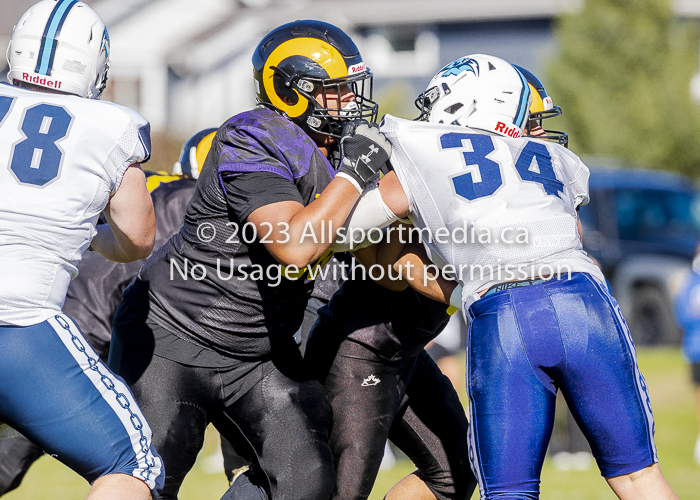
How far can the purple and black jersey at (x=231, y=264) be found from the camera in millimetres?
3098

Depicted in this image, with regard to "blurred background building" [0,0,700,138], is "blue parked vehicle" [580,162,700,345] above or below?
below

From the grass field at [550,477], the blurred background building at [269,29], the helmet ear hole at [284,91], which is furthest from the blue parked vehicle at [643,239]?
the helmet ear hole at [284,91]

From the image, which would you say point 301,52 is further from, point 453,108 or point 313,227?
point 313,227

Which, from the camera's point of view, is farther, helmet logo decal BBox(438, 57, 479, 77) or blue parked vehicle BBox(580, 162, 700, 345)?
blue parked vehicle BBox(580, 162, 700, 345)

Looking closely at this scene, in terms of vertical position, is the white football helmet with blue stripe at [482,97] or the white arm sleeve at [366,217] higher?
the white football helmet with blue stripe at [482,97]

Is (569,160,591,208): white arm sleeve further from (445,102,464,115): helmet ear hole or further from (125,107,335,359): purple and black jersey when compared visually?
(125,107,335,359): purple and black jersey

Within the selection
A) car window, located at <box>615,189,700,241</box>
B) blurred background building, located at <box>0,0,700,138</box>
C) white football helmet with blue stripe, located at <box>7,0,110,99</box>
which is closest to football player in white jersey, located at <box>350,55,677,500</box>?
white football helmet with blue stripe, located at <box>7,0,110,99</box>

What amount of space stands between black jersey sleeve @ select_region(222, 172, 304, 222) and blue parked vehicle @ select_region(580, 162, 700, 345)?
950 centimetres

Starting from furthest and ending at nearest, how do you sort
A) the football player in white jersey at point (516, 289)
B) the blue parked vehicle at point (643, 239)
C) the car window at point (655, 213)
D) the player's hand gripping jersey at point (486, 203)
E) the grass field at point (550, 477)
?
the car window at point (655, 213) < the blue parked vehicle at point (643, 239) < the grass field at point (550, 477) < the player's hand gripping jersey at point (486, 203) < the football player in white jersey at point (516, 289)

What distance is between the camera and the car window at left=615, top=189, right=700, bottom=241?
41.1 ft

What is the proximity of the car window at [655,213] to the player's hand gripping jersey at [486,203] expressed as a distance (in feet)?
32.3

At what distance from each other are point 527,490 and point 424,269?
0.90m

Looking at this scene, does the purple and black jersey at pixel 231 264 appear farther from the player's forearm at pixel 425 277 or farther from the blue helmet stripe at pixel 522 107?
the blue helmet stripe at pixel 522 107

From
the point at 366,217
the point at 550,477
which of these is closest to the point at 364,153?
the point at 366,217
